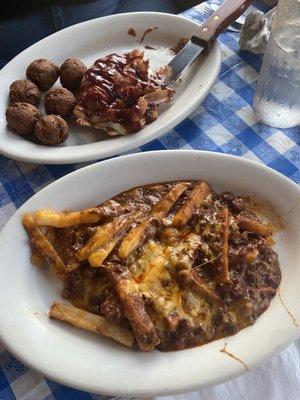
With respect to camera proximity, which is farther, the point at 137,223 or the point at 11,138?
the point at 11,138

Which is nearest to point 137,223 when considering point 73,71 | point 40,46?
point 73,71

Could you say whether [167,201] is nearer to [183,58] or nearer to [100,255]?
[100,255]

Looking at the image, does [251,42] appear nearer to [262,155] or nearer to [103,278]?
[262,155]

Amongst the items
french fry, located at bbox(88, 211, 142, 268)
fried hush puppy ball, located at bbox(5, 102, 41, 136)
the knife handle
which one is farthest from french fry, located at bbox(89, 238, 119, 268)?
the knife handle

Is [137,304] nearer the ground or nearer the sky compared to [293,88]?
nearer the ground

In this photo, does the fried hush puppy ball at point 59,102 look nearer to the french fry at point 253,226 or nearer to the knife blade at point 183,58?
the knife blade at point 183,58

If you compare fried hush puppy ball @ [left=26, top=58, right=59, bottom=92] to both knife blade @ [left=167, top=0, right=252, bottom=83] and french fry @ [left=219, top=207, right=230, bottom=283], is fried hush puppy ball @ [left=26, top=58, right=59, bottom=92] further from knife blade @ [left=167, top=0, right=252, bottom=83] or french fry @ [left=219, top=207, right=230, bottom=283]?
french fry @ [left=219, top=207, right=230, bottom=283]

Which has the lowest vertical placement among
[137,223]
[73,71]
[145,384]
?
[145,384]
